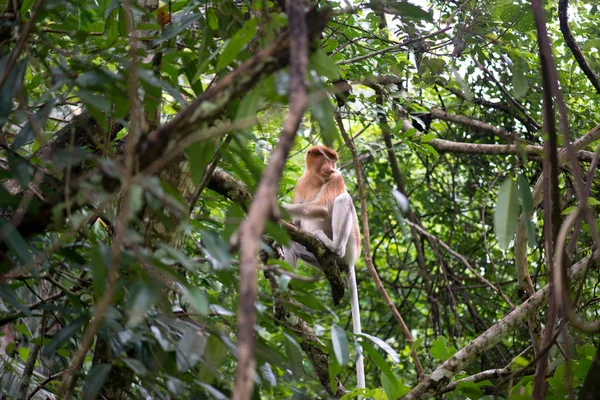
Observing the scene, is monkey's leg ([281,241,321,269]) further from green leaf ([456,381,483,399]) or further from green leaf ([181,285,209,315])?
green leaf ([181,285,209,315])

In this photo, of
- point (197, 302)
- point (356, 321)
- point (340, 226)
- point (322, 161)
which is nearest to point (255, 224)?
point (197, 302)

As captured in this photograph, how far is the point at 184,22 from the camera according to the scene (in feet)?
5.48

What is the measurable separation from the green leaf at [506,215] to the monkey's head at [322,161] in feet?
12.8

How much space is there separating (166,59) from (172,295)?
0.73m

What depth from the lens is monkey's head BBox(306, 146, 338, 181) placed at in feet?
17.6

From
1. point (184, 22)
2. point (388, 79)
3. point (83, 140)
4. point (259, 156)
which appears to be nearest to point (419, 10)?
point (184, 22)

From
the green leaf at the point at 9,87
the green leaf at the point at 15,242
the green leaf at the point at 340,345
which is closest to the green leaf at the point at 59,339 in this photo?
the green leaf at the point at 15,242

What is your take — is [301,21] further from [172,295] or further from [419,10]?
[172,295]

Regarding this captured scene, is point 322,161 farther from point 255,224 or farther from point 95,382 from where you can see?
point 255,224

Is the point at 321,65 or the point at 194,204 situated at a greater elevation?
the point at 194,204

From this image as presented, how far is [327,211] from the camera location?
17.6ft

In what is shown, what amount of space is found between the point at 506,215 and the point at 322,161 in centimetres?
434

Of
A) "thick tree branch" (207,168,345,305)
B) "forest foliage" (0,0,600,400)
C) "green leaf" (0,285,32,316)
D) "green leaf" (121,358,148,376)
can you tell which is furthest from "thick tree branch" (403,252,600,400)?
"green leaf" (0,285,32,316)

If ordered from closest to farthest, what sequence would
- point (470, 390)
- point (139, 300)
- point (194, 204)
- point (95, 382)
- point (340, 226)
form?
point (139, 300), point (95, 382), point (194, 204), point (470, 390), point (340, 226)
